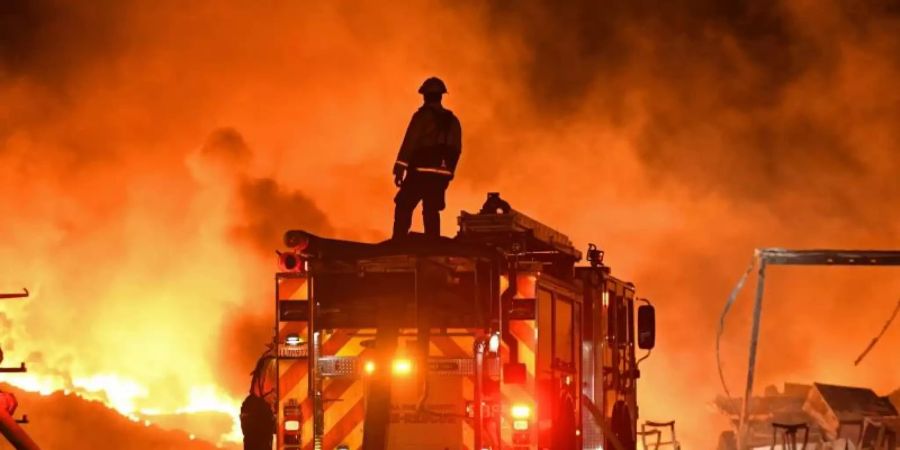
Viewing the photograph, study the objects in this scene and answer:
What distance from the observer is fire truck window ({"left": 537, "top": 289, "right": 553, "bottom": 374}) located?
12023 millimetres

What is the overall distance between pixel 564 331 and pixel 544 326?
1067 mm

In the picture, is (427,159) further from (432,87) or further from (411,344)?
(411,344)

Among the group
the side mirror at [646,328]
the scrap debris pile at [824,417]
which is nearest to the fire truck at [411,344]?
the side mirror at [646,328]

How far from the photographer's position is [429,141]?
12.6m

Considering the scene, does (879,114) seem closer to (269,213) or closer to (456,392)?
(269,213)

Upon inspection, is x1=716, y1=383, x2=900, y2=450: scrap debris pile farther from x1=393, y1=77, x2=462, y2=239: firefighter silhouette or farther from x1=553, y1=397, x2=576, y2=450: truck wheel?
x1=393, y1=77, x2=462, y2=239: firefighter silhouette

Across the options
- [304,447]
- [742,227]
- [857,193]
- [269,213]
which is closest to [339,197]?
[269,213]

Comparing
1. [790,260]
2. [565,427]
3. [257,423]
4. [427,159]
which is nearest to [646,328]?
[565,427]

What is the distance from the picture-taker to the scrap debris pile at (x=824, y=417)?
21250 millimetres

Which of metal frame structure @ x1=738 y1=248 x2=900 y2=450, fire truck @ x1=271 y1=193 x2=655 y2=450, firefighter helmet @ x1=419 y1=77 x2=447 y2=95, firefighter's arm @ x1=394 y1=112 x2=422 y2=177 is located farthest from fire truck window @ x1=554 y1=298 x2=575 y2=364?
metal frame structure @ x1=738 y1=248 x2=900 y2=450

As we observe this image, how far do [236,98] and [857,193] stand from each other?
12340 mm

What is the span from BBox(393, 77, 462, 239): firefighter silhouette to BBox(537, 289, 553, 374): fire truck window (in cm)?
111

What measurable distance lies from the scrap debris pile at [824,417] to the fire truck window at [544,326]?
838 centimetres

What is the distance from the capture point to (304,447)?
1166 centimetres
